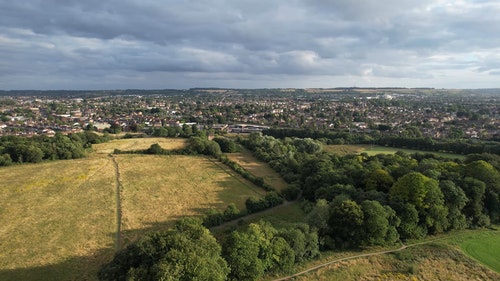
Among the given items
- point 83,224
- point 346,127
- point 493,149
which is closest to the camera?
point 83,224

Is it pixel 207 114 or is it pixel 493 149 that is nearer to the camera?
pixel 493 149

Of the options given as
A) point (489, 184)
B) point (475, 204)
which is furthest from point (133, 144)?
point (489, 184)

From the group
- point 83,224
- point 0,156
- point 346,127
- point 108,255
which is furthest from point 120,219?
point 346,127

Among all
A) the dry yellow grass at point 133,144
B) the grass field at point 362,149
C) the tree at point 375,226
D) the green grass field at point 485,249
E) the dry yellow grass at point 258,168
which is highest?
the tree at point 375,226

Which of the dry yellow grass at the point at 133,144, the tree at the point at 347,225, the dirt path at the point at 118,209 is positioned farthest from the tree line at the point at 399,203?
the dry yellow grass at the point at 133,144

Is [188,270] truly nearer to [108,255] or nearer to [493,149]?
[108,255]

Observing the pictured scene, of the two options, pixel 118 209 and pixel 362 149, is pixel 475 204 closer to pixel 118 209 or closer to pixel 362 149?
pixel 118 209

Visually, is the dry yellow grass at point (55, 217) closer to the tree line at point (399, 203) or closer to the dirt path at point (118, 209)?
the dirt path at point (118, 209)
